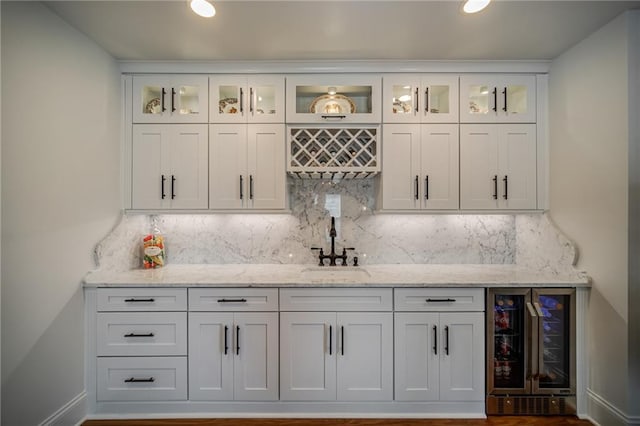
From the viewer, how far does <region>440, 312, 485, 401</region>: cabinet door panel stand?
215cm

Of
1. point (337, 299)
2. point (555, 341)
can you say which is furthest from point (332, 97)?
point (555, 341)

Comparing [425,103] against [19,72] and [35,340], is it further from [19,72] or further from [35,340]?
[35,340]

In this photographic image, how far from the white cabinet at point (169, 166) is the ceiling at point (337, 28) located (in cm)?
57

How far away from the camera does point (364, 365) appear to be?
2152mm

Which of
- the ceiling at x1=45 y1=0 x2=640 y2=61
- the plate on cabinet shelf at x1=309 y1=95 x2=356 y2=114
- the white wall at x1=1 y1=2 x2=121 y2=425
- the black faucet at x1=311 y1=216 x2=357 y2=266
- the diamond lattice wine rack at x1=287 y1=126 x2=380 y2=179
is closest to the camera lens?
the white wall at x1=1 y1=2 x2=121 y2=425

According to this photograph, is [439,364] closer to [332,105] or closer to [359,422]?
[359,422]

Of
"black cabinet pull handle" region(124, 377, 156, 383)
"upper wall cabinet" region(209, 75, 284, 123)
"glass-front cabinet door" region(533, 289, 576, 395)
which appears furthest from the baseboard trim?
"glass-front cabinet door" region(533, 289, 576, 395)

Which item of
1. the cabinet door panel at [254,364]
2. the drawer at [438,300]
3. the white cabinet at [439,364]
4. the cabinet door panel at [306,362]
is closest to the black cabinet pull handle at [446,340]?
the white cabinet at [439,364]

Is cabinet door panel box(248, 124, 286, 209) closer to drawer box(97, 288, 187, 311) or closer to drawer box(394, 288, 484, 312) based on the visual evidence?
drawer box(97, 288, 187, 311)

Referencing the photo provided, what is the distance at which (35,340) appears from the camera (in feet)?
5.86

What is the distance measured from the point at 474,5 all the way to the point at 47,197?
2645 millimetres

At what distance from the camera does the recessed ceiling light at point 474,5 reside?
1.69 meters

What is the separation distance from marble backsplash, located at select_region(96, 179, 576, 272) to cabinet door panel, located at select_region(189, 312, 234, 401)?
2.65ft

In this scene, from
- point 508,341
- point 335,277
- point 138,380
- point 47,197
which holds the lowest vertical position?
point 138,380
